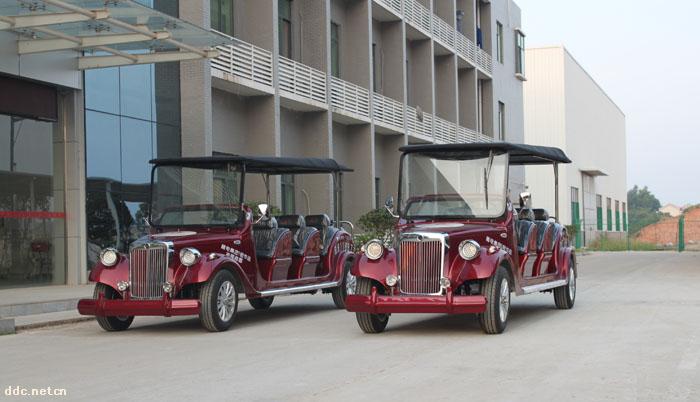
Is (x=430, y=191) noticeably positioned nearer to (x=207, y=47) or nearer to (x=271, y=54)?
(x=207, y=47)

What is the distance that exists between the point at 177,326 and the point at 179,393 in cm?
587

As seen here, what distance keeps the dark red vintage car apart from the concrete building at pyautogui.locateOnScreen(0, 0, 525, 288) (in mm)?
681

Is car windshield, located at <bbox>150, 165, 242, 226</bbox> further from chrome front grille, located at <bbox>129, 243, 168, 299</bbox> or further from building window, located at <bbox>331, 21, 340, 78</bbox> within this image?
building window, located at <bbox>331, 21, 340, 78</bbox>

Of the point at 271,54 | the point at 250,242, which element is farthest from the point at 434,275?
the point at 271,54

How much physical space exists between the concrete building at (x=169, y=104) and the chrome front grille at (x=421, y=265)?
2.45 meters

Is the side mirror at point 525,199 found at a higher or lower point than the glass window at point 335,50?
lower

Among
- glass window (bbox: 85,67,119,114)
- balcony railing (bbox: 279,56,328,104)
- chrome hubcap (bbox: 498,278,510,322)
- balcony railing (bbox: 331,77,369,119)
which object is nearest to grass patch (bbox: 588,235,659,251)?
balcony railing (bbox: 331,77,369,119)

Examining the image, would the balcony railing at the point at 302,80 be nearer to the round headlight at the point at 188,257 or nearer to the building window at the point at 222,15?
the building window at the point at 222,15

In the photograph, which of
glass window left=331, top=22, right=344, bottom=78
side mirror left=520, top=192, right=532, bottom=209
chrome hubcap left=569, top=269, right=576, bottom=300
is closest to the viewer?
side mirror left=520, top=192, right=532, bottom=209

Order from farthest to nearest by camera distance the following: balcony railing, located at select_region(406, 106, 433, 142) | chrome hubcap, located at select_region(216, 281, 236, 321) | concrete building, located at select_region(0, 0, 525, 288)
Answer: balcony railing, located at select_region(406, 106, 433, 142) < concrete building, located at select_region(0, 0, 525, 288) < chrome hubcap, located at select_region(216, 281, 236, 321)

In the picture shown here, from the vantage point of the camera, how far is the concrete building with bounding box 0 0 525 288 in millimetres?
19470

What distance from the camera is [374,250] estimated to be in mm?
11922

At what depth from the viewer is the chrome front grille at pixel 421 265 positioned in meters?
11.6

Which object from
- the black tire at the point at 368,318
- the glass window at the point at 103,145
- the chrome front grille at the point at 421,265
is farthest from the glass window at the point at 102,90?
the chrome front grille at the point at 421,265
